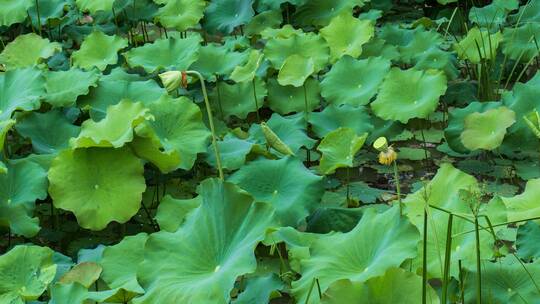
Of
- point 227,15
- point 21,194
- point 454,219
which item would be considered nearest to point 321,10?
point 227,15

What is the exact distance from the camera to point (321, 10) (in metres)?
4.21

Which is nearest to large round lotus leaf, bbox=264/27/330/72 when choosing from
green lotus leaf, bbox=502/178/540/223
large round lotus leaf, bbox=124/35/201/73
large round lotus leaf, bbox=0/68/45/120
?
large round lotus leaf, bbox=124/35/201/73

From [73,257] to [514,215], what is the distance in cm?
133

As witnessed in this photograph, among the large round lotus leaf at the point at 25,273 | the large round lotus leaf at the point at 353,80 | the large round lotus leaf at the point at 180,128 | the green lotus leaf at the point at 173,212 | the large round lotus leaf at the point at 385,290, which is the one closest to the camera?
the large round lotus leaf at the point at 385,290

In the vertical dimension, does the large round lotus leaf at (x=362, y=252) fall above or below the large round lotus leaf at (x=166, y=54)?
above

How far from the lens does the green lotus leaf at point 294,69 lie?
11.1ft

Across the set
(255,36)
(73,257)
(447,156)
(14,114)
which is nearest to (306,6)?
(255,36)

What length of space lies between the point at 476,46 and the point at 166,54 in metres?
1.26

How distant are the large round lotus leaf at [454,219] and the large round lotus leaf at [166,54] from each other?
1.30 m

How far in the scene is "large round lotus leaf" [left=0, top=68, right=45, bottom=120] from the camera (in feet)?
9.79

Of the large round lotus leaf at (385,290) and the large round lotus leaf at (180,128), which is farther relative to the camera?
the large round lotus leaf at (180,128)

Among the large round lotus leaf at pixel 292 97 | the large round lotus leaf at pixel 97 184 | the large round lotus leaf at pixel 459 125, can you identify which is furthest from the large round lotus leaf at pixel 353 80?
the large round lotus leaf at pixel 97 184

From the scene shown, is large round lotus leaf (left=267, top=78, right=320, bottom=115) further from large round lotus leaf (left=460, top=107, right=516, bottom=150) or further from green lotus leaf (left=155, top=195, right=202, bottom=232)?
green lotus leaf (left=155, top=195, right=202, bottom=232)

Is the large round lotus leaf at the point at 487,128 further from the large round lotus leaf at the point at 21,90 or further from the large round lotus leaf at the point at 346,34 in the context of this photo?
the large round lotus leaf at the point at 21,90
